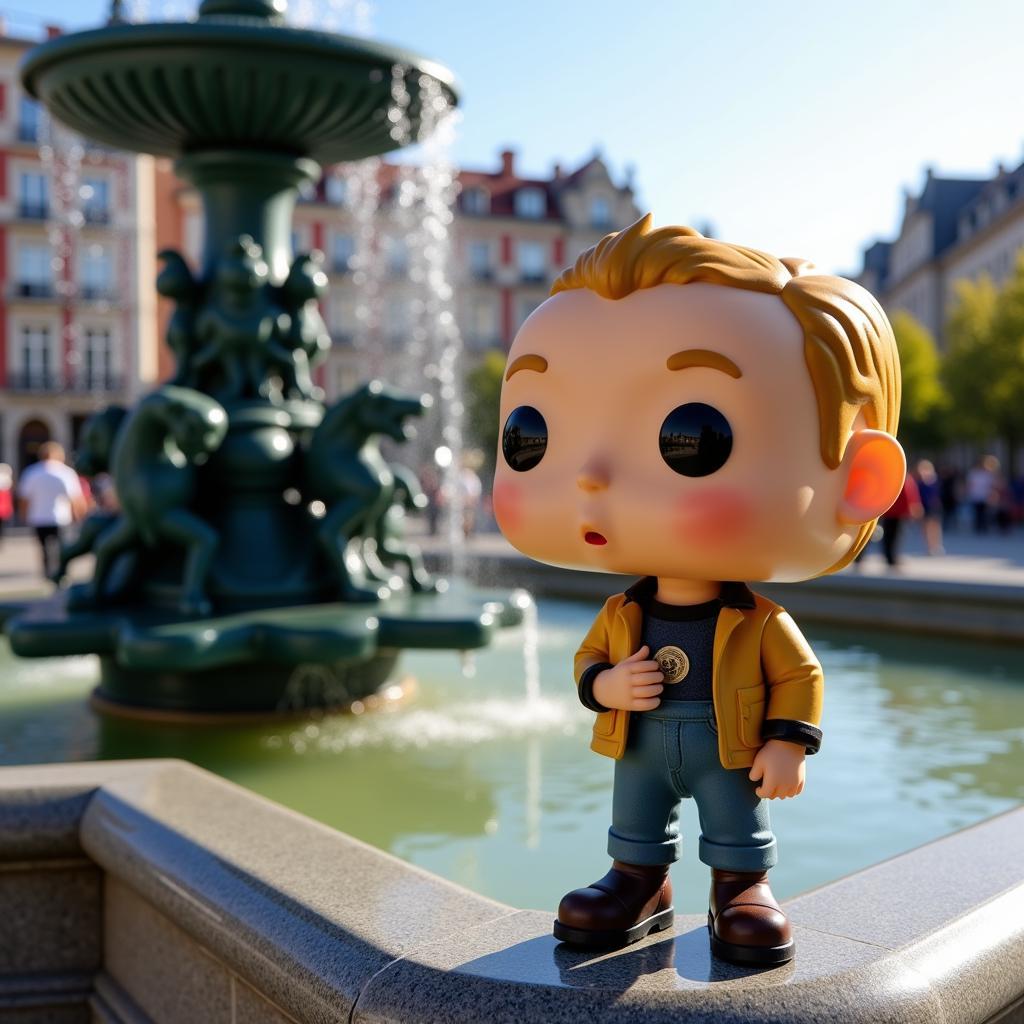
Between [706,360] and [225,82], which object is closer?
[706,360]

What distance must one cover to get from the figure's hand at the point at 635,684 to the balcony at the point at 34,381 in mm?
39856

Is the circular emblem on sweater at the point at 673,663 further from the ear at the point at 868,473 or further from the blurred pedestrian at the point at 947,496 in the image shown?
the blurred pedestrian at the point at 947,496

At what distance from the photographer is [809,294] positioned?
218 cm

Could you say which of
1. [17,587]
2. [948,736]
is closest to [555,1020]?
[948,736]

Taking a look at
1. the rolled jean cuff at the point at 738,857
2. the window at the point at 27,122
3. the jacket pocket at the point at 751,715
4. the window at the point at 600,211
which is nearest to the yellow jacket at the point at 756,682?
the jacket pocket at the point at 751,715

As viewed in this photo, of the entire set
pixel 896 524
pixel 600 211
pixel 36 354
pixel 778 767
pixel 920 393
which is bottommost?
pixel 896 524

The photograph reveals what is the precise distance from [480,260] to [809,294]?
49031mm

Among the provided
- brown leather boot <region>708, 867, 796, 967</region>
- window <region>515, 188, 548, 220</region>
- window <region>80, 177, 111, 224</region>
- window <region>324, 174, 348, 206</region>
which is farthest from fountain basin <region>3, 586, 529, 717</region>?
window <region>515, 188, 548, 220</region>

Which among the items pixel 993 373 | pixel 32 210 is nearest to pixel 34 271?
pixel 32 210

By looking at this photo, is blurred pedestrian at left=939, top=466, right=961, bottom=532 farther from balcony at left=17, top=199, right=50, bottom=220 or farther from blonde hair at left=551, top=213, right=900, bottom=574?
balcony at left=17, top=199, right=50, bottom=220

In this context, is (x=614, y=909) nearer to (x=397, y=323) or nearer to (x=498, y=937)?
(x=498, y=937)

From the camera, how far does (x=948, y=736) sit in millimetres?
5832

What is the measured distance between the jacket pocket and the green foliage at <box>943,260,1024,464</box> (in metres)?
30.6

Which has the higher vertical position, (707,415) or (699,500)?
(707,415)
